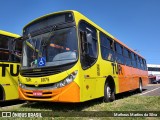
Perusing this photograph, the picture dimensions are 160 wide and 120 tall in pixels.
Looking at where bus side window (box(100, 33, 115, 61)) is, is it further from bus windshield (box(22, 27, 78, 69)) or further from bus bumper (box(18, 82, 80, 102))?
bus bumper (box(18, 82, 80, 102))

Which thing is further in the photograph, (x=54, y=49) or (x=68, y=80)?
(x=54, y=49)

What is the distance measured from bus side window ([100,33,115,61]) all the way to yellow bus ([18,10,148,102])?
324 mm

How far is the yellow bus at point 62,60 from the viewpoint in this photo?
7605 millimetres

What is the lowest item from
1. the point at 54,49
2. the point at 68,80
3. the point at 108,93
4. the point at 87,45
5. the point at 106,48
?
the point at 108,93

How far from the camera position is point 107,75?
10.5 metres

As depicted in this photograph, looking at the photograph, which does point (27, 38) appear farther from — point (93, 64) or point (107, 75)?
point (107, 75)

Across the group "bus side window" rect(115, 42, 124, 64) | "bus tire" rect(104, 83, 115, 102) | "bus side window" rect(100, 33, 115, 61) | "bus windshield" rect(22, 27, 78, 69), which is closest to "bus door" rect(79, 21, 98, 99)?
"bus windshield" rect(22, 27, 78, 69)

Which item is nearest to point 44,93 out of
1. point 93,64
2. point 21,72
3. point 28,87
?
point 28,87

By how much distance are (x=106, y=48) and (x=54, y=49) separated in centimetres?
341

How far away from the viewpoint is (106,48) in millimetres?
10883

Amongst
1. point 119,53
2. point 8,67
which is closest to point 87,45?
point 8,67

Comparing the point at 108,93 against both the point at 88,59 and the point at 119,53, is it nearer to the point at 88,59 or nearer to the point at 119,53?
the point at 88,59

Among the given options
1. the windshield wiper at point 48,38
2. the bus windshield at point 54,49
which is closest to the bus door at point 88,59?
the bus windshield at point 54,49

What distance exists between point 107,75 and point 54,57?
3.20 meters
